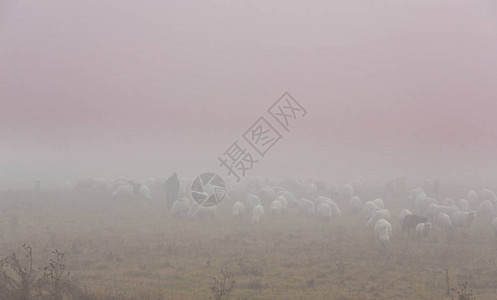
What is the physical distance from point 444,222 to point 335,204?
24.6 feet

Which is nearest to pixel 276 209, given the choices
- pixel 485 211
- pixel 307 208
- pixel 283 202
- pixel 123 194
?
pixel 283 202

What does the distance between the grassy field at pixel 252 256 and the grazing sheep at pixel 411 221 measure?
2.06 feet

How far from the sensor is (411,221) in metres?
19.4

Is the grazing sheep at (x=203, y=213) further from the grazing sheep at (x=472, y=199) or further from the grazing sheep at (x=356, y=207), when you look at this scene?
the grazing sheep at (x=472, y=199)

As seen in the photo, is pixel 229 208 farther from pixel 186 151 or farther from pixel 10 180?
pixel 186 151

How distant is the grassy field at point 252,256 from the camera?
11.4m

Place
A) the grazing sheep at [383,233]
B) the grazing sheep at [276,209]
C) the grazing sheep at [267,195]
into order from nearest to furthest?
the grazing sheep at [383,233]
the grazing sheep at [276,209]
the grazing sheep at [267,195]

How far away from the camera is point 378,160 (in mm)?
73875

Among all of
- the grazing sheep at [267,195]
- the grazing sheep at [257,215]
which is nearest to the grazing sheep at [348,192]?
the grazing sheep at [267,195]

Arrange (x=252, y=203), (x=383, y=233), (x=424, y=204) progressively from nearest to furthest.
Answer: (x=383, y=233) < (x=424, y=204) < (x=252, y=203)

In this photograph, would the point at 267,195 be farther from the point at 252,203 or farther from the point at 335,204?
the point at 335,204

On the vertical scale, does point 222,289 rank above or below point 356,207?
below

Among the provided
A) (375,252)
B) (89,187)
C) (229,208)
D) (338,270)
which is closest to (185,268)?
(338,270)

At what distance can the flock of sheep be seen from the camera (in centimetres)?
2059
